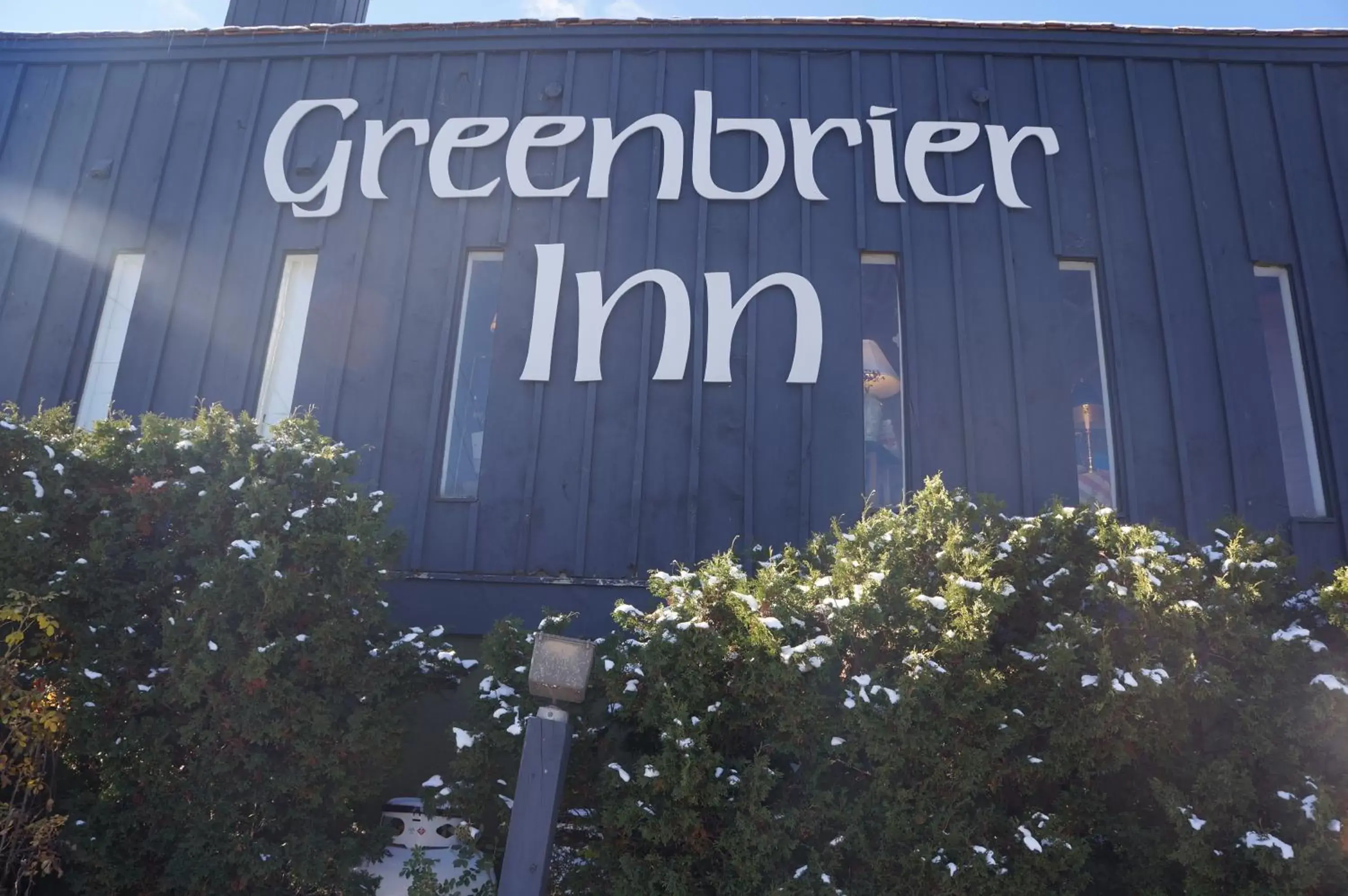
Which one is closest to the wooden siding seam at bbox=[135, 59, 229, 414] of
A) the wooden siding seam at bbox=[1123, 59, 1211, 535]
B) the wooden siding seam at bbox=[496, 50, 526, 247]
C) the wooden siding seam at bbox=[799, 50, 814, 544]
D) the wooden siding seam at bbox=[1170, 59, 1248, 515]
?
the wooden siding seam at bbox=[496, 50, 526, 247]

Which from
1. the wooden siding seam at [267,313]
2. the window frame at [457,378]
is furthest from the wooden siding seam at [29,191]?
the window frame at [457,378]

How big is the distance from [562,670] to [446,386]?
13.1ft

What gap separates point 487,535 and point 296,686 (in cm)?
252

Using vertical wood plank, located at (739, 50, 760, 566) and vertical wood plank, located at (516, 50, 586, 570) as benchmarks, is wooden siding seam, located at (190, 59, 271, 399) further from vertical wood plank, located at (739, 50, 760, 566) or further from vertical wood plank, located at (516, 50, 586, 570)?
vertical wood plank, located at (739, 50, 760, 566)

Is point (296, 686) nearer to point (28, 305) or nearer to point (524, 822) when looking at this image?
point (524, 822)

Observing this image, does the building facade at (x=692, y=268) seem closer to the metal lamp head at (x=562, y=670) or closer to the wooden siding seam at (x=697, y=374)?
the wooden siding seam at (x=697, y=374)

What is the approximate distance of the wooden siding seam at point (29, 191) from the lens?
8.27 meters

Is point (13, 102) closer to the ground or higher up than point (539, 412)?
higher up

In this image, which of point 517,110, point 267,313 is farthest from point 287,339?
point 517,110

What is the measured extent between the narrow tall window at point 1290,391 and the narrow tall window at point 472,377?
5806mm

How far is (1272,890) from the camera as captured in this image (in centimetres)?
382

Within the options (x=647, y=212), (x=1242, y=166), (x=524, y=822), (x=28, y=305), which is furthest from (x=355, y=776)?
(x=1242, y=166)

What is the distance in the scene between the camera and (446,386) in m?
7.57

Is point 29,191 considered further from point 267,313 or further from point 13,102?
point 267,313
